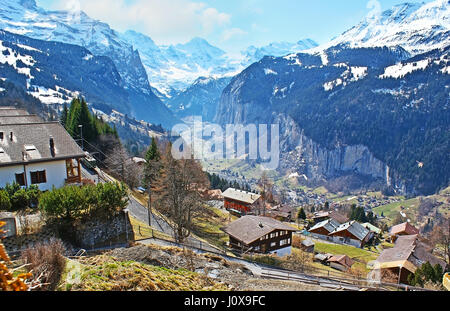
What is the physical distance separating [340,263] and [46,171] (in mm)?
44865

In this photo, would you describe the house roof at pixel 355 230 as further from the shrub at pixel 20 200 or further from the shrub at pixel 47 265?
the shrub at pixel 47 265

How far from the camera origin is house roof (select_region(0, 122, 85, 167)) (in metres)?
24.0

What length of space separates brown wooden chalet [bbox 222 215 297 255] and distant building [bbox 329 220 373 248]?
3509 cm

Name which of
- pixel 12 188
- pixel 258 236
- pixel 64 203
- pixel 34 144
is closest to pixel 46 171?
pixel 34 144

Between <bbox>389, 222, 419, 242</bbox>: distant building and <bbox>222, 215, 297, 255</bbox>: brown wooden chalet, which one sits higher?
<bbox>222, 215, 297, 255</bbox>: brown wooden chalet

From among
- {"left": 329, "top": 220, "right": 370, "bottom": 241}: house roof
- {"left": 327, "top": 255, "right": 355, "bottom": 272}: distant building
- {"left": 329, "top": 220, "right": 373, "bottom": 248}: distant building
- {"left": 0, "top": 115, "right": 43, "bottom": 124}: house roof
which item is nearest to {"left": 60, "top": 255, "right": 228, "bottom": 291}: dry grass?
{"left": 0, "top": 115, "right": 43, "bottom": 124}: house roof

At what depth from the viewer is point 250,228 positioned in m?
43.0

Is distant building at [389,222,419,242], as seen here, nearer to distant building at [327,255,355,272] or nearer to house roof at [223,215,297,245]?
distant building at [327,255,355,272]

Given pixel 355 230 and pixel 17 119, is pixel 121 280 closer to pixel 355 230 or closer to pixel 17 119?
pixel 17 119

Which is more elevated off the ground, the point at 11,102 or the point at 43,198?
the point at 11,102
